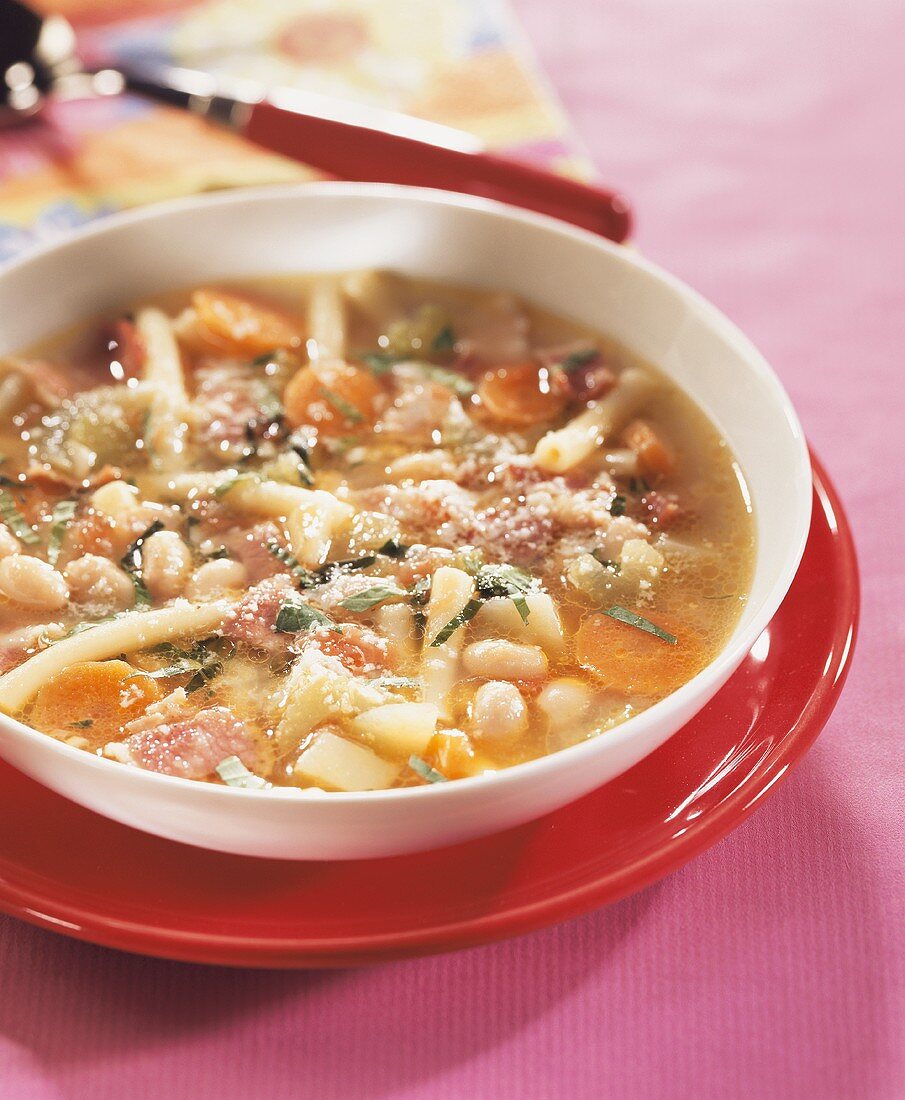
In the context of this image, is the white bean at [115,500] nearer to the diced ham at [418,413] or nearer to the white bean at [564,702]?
the diced ham at [418,413]

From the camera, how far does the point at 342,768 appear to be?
2.39 metres

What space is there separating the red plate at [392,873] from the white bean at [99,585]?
1.67ft

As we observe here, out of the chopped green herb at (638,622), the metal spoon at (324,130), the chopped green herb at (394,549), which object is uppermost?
the metal spoon at (324,130)

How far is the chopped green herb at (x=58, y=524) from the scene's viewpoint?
9.73ft

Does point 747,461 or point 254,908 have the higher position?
point 747,461

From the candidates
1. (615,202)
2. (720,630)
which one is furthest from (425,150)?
(720,630)

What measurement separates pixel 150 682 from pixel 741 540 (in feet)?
4.51

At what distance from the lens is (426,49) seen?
5.16 meters

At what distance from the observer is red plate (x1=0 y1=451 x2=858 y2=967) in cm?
213

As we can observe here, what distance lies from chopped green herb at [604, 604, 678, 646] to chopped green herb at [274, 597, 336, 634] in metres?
0.61

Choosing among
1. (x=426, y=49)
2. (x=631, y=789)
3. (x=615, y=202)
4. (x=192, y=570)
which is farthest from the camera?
(x=426, y=49)

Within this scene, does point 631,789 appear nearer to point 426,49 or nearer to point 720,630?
point 720,630

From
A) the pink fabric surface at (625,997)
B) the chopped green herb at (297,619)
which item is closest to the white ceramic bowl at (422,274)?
the pink fabric surface at (625,997)

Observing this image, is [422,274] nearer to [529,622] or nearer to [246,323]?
[246,323]
